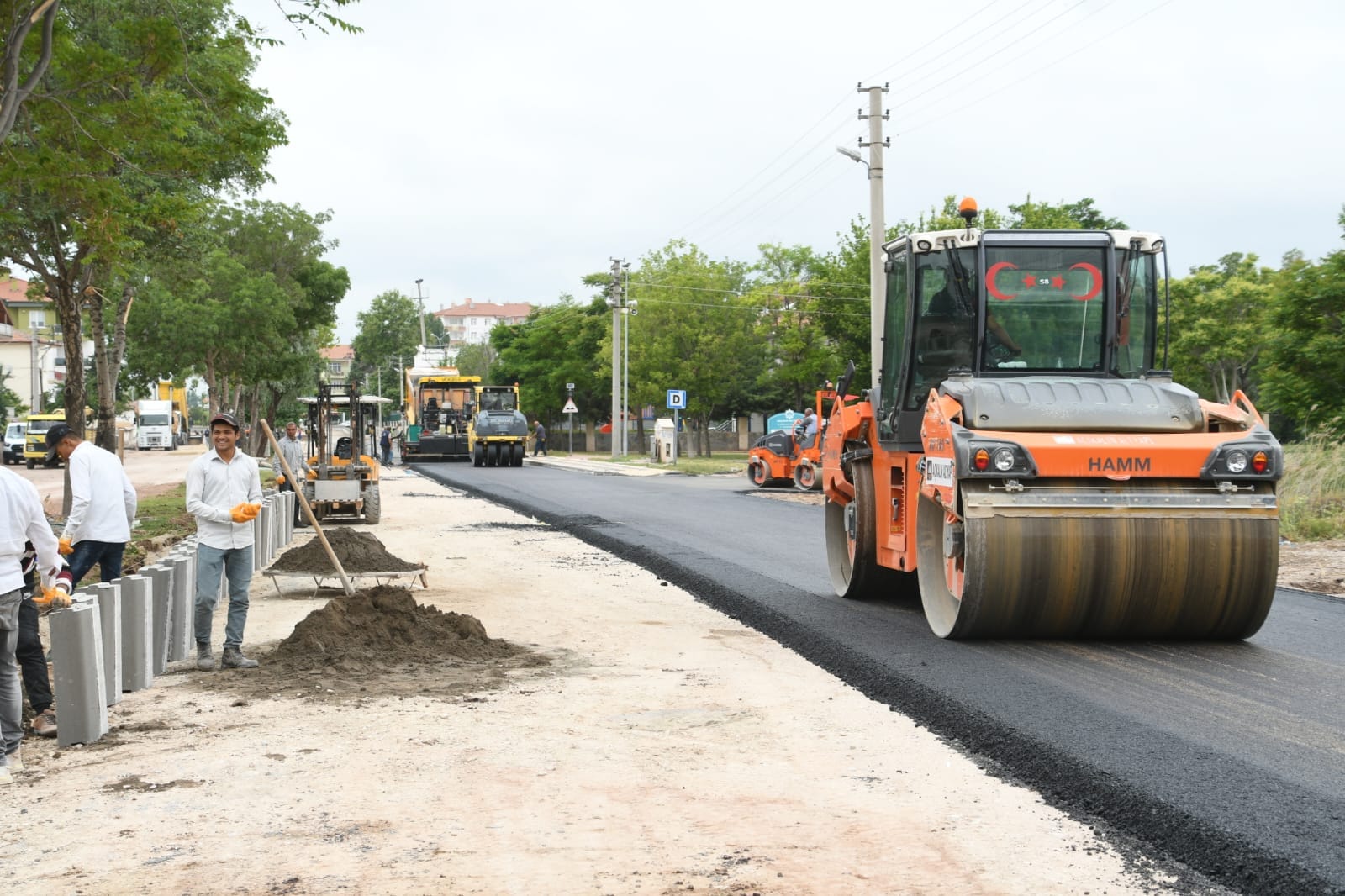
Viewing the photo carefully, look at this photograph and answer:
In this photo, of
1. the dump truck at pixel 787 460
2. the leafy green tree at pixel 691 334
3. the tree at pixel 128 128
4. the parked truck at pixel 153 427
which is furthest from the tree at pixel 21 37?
the parked truck at pixel 153 427

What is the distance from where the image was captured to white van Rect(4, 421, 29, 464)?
171 ft

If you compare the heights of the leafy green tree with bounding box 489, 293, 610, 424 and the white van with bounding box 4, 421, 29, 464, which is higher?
the leafy green tree with bounding box 489, 293, 610, 424

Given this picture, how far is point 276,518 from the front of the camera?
17516 mm

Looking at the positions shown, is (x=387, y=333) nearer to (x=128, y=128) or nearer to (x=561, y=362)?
(x=561, y=362)

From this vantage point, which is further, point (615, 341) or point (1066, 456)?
point (615, 341)

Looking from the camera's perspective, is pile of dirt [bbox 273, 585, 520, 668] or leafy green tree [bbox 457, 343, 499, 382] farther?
leafy green tree [bbox 457, 343, 499, 382]

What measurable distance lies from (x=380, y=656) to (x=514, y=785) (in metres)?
3.40

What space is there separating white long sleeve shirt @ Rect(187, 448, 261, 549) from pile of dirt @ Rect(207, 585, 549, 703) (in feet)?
2.84

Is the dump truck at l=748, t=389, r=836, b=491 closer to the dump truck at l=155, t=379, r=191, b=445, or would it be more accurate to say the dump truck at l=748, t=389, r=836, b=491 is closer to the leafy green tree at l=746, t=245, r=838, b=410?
the leafy green tree at l=746, t=245, r=838, b=410

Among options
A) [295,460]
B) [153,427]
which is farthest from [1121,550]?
[153,427]

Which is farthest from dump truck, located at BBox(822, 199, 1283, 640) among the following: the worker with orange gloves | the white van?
the white van

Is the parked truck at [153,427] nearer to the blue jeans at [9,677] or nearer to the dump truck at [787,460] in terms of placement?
the dump truck at [787,460]

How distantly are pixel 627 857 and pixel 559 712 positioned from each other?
261 centimetres

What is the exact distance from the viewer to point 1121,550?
8.20 meters
